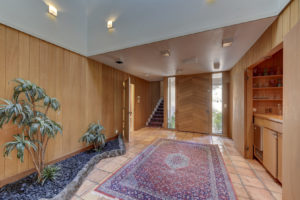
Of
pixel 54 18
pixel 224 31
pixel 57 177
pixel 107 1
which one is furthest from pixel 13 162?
pixel 224 31

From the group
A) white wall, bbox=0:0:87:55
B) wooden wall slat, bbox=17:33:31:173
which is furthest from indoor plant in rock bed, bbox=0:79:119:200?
white wall, bbox=0:0:87:55

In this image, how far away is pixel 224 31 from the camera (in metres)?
1.80

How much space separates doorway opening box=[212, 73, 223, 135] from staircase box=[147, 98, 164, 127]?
2.37 meters

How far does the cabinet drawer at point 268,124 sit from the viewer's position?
1846mm

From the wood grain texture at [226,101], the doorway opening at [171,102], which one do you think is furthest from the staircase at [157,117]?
the wood grain texture at [226,101]

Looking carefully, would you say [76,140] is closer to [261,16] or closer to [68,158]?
[68,158]

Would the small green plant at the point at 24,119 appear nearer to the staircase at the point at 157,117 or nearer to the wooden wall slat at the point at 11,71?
the wooden wall slat at the point at 11,71

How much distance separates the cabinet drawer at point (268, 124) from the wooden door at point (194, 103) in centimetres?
205

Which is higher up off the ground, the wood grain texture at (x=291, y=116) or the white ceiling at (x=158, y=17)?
the white ceiling at (x=158, y=17)

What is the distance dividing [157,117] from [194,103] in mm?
2193

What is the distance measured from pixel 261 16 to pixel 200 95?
3343mm

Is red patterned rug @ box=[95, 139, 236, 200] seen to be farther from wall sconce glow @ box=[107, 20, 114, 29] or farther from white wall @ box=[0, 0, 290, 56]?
wall sconce glow @ box=[107, 20, 114, 29]

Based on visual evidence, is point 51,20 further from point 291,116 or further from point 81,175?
point 291,116

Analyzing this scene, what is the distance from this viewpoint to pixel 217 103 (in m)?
4.45
